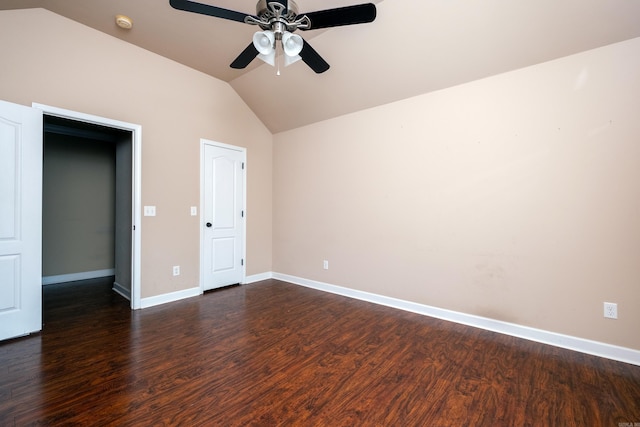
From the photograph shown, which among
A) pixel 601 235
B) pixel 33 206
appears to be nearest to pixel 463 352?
pixel 601 235

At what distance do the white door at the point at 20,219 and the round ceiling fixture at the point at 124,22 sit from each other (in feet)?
3.90

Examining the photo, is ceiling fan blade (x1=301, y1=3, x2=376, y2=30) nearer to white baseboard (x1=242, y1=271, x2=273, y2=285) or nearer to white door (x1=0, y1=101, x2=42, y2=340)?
white door (x1=0, y1=101, x2=42, y2=340)

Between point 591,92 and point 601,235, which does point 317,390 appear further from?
point 591,92

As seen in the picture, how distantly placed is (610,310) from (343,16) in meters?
3.15

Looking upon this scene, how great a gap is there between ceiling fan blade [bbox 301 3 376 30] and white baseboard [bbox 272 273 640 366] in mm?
2937

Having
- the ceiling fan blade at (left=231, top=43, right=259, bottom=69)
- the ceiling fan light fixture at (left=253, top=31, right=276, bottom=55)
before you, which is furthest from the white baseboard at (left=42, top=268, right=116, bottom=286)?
the ceiling fan light fixture at (left=253, top=31, right=276, bottom=55)

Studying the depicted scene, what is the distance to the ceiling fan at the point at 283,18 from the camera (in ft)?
5.81

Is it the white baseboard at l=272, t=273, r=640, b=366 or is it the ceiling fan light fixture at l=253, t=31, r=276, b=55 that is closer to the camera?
the ceiling fan light fixture at l=253, t=31, r=276, b=55

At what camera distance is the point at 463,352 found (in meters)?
2.36

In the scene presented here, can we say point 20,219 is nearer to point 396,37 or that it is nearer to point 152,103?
point 152,103

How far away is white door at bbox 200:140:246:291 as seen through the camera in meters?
3.98

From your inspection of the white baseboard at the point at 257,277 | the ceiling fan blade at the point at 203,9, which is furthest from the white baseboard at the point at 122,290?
the ceiling fan blade at the point at 203,9

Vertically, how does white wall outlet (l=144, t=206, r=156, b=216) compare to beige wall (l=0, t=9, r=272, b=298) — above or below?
below

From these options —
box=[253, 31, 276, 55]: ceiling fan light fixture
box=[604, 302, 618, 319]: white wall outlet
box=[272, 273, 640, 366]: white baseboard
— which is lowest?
box=[272, 273, 640, 366]: white baseboard
